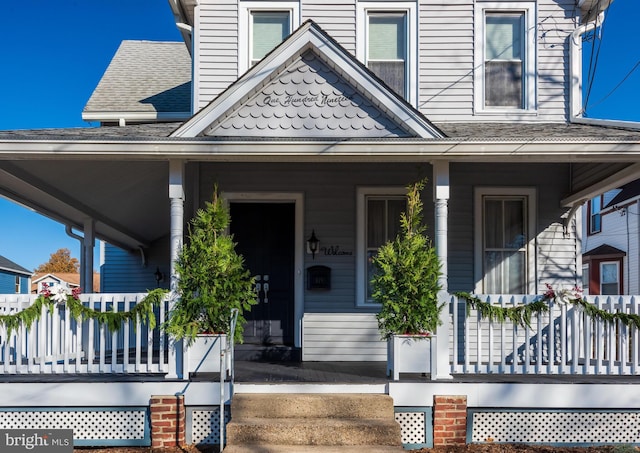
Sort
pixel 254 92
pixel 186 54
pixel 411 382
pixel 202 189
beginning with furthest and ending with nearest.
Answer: pixel 186 54
pixel 202 189
pixel 254 92
pixel 411 382

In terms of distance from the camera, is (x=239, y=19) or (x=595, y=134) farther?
(x=239, y=19)

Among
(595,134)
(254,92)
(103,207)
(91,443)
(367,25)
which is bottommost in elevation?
(91,443)

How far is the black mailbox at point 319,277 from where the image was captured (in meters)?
8.12

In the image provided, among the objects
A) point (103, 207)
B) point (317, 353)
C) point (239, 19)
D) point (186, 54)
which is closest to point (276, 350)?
point (317, 353)

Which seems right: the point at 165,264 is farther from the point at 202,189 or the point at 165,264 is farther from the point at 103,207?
the point at 202,189

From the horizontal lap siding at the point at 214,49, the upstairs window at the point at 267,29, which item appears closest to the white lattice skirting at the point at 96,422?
the horizontal lap siding at the point at 214,49

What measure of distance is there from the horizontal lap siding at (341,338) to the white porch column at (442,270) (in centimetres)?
187

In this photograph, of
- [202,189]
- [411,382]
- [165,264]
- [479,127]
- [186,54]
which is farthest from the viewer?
[186,54]

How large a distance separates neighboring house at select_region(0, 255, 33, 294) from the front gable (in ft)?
80.5

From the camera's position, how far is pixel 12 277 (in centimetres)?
2888

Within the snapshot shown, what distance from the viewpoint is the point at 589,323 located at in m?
6.34

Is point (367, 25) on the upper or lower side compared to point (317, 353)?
upper

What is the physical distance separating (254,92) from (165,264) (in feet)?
22.3

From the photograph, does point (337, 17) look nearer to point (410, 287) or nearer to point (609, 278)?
point (410, 287)
